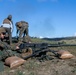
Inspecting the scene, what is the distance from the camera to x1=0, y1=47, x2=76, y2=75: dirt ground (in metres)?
10.7

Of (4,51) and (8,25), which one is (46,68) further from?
(8,25)

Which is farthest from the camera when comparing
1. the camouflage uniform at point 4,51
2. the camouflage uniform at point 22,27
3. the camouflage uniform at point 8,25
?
the camouflage uniform at point 22,27

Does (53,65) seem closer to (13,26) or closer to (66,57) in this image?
(66,57)

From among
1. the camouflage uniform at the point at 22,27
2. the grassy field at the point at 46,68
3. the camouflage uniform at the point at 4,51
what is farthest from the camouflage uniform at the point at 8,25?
the grassy field at the point at 46,68

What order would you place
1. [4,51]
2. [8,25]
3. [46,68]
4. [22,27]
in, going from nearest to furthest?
1. [46,68]
2. [4,51]
3. [8,25]
4. [22,27]

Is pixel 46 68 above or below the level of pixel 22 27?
below

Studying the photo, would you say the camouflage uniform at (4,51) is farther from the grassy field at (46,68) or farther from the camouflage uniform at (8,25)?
the camouflage uniform at (8,25)

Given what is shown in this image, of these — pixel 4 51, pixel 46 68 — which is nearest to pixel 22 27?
pixel 4 51

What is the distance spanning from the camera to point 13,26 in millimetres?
17766

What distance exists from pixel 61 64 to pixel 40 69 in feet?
3.65

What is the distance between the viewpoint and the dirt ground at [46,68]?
35.2ft

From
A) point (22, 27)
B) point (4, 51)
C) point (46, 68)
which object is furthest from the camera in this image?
point (22, 27)

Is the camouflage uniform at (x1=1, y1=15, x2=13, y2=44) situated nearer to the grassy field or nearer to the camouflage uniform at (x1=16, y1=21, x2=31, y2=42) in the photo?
the camouflage uniform at (x1=16, y1=21, x2=31, y2=42)

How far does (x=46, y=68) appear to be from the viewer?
1142 cm
